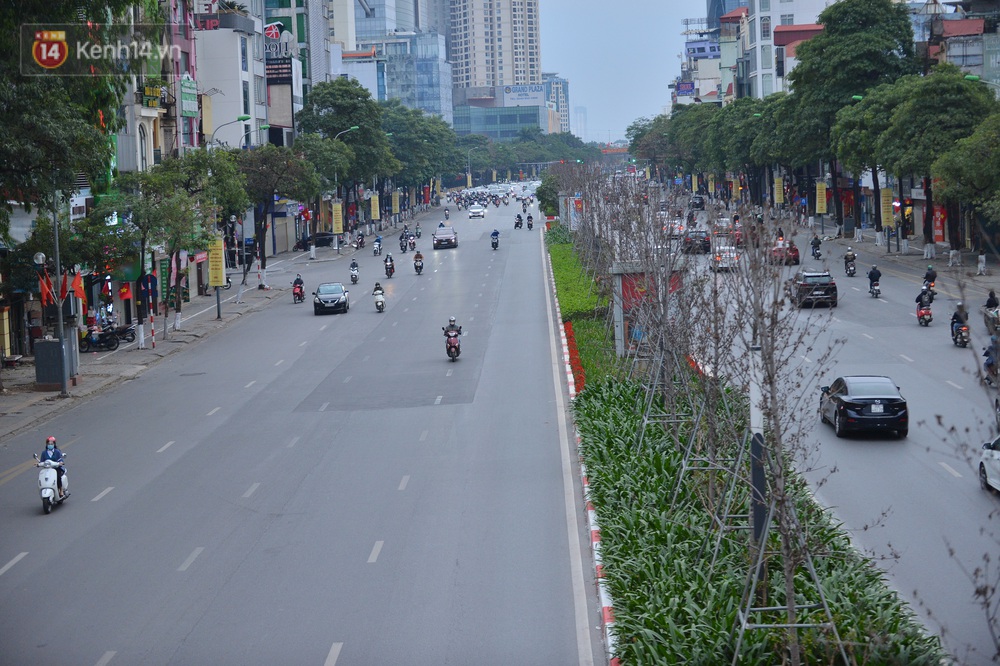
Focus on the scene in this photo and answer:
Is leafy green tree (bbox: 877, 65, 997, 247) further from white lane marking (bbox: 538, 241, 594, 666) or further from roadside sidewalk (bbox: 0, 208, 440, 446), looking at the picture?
white lane marking (bbox: 538, 241, 594, 666)

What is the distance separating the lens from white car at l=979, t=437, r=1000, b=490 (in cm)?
1859

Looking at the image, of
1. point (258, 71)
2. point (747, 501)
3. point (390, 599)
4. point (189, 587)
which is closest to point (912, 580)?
point (747, 501)

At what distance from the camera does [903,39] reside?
72375 millimetres

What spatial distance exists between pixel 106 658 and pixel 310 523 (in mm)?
5886

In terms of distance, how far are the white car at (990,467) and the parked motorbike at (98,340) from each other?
31.2m

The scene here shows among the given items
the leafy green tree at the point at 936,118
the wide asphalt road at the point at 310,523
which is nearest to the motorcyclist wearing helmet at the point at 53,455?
the wide asphalt road at the point at 310,523

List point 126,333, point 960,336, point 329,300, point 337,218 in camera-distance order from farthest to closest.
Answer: point 337,218 → point 329,300 → point 126,333 → point 960,336

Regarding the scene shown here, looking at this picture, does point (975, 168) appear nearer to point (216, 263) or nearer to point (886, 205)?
point (886, 205)

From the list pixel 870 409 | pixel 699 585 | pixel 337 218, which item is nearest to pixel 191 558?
pixel 699 585

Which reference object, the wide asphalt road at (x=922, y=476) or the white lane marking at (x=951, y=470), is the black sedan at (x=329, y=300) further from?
the white lane marking at (x=951, y=470)

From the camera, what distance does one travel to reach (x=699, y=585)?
46.4 ft

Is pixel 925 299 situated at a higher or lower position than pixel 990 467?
higher

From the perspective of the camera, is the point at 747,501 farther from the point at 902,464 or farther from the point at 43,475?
the point at 43,475

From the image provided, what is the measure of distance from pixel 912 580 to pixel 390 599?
636 centimetres
